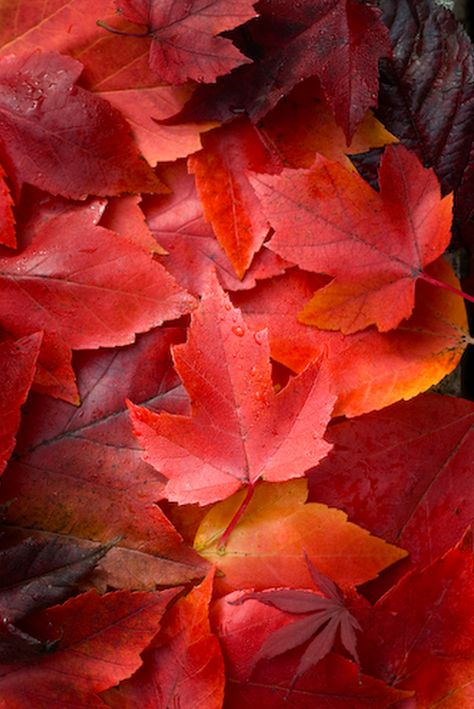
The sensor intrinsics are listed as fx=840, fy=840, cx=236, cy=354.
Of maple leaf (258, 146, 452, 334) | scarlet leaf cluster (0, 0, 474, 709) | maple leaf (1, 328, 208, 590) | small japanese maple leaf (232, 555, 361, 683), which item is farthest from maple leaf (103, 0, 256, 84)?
small japanese maple leaf (232, 555, 361, 683)

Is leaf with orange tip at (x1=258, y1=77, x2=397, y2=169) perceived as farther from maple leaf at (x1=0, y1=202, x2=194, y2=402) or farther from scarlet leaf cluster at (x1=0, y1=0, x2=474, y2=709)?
maple leaf at (x1=0, y1=202, x2=194, y2=402)

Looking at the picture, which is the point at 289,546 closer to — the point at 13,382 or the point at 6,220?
the point at 13,382

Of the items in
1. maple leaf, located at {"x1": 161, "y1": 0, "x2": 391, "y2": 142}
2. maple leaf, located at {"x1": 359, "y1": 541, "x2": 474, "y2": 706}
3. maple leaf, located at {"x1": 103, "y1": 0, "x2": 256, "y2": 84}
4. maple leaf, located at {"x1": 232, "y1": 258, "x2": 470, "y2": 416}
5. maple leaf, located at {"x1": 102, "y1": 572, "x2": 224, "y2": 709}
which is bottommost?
maple leaf, located at {"x1": 359, "y1": 541, "x2": 474, "y2": 706}

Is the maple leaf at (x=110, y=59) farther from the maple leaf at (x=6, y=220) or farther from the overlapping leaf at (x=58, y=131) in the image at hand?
the maple leaf at (x=6, y=220)

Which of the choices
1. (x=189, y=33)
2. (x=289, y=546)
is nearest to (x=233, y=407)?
(x=289, y=546)

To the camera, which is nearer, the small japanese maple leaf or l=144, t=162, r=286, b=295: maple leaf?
the small japanese maple leaf

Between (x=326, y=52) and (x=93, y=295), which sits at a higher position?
(x=326, y=52)
